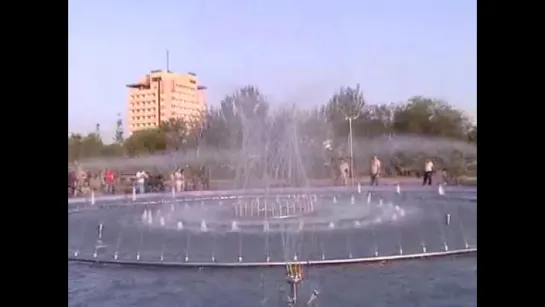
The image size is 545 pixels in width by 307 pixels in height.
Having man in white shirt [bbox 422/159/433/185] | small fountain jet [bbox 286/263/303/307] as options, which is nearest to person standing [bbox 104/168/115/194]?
small fountain jet [bbox 286/263/303/307]

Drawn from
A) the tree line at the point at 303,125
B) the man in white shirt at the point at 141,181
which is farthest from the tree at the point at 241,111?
the man in white shirt at the point at 141,181

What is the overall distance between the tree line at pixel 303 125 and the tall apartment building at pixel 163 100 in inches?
3.0

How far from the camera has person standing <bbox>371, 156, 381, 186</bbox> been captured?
511cm

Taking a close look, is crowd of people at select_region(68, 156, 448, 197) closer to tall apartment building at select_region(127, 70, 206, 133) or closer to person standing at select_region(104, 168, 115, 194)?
person standing at select_region(104, 168, 115, 194)

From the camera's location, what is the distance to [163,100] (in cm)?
493

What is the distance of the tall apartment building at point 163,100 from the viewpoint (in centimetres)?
453

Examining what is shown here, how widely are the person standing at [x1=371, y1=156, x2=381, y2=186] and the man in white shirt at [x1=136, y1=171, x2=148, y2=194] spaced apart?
181 centimetres

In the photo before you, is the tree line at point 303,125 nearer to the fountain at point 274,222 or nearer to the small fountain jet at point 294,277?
the fountain at point 274,222

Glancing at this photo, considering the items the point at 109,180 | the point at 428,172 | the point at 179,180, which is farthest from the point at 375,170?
the point at 109,180

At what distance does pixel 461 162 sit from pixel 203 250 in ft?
6.31

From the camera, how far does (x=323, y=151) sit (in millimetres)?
4930

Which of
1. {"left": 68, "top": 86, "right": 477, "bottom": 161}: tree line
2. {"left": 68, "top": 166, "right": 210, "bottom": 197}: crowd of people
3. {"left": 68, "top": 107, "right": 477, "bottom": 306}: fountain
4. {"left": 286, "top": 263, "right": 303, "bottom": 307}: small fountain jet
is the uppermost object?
{"left": 68, "top": 86, "right": 477, "bottom": 161}: tree line
